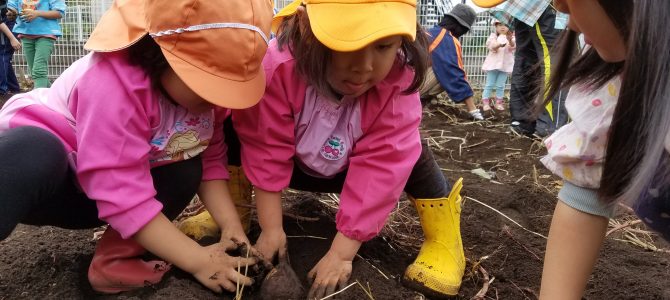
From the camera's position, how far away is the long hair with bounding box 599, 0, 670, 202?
991 millimetres

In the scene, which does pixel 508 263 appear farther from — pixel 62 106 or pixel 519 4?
pixel 519 4

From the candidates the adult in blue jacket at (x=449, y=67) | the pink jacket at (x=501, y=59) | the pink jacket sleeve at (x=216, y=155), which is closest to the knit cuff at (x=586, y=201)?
the pink jacket sleeve at (x=216, y=155)

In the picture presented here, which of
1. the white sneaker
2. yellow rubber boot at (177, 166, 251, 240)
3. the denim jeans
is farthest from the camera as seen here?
the denim jeans

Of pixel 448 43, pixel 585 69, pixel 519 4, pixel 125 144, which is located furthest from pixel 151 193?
pixel 448 43

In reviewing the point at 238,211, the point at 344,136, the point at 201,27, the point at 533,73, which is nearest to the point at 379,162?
the point at 344,136

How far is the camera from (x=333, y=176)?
2014mm

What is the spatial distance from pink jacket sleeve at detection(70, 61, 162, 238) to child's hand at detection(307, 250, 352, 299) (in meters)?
0.46

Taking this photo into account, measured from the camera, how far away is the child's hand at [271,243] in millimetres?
1768

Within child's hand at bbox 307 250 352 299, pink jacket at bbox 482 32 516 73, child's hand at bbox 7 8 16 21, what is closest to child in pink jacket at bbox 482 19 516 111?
pink jacket at bbox 482 32 516 73

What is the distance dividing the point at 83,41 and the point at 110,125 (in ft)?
27.3

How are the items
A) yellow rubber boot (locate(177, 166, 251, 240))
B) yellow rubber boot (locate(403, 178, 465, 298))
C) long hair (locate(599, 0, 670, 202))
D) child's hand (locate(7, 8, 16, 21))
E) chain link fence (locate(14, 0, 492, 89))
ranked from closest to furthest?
long hair (locate(599, 0, 670, 202))
yellow rubber boot (locate(403, 178, 465, 298))
yellow rubber boot (locate(177, 166, 251, 240))
child's hand (locate(7, 8, 16, 21))
chain link fence (locate(14, 0, 492, 89))

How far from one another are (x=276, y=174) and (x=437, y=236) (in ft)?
1.81

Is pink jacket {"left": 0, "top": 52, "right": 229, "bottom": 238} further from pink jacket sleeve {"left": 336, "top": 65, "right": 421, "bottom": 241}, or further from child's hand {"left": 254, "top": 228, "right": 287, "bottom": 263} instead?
pink jacket sleeve {"left": 336, "top": 65, "right": 421, "bottom": 241}

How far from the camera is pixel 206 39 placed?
1399mm
